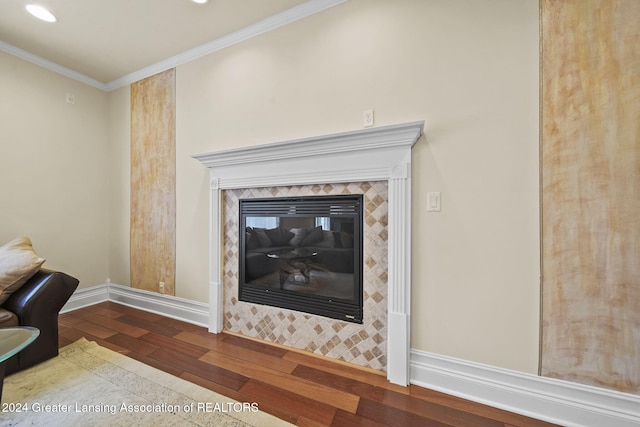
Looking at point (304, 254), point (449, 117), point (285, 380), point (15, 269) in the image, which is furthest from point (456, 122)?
point (15, 269)

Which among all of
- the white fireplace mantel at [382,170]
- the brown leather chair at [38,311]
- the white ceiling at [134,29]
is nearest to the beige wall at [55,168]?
the white ceiling at [134,29]

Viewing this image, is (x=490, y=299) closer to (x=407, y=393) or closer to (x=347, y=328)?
(x=407, y=393)

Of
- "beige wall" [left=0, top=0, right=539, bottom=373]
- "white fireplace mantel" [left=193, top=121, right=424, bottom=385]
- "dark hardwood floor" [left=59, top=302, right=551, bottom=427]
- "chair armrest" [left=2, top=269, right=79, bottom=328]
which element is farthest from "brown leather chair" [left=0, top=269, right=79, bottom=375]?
Result: "beige wall" [left=0, top=0, right=539, bottom=373]

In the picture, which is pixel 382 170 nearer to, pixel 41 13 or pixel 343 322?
pixel 343 322

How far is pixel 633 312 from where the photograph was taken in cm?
129

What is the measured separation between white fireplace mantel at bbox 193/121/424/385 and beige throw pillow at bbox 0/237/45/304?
1.74 meters

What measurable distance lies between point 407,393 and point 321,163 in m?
1.68

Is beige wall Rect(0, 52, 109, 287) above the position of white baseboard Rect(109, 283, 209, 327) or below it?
above

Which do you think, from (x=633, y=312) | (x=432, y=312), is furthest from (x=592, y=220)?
(x=432, y=312)

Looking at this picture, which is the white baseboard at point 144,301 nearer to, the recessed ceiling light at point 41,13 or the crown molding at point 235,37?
the crown molding at point 235,37

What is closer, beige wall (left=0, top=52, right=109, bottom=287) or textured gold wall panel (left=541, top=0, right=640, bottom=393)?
textured gold wall panel (left=541, top=0, right=640, bottom=393)

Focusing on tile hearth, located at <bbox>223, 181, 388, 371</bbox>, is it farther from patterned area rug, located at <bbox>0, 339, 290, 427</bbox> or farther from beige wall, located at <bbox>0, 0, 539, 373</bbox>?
patterned area rug, located at <bbox>0, 339, 290, 427</bbox>

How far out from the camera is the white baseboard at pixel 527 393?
4.29 ft

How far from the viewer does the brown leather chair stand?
173cm
